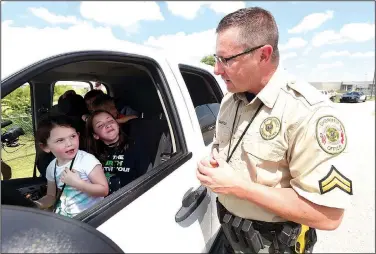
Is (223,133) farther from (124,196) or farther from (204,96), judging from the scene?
(204,96)

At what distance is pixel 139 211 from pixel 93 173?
69cm

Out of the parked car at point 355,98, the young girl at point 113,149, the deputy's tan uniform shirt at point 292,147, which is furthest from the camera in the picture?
the parked car at point 355,98

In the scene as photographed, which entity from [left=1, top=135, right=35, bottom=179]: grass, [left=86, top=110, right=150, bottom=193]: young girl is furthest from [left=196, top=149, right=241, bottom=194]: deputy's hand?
[left=1, top=135, right=35, bottom=179]: grass

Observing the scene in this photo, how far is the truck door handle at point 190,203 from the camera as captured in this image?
1.41 meters

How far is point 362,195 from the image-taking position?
4.09m

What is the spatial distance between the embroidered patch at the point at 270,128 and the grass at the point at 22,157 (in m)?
1.62

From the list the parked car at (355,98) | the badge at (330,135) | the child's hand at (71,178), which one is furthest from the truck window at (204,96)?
the parked car at (355,98)

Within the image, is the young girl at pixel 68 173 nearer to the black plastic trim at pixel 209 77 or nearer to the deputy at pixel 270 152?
the deputy at pixel 270 152

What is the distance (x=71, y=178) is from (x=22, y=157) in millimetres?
760

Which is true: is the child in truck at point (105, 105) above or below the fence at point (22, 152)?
above

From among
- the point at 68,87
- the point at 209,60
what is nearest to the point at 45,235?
the point at 209,60

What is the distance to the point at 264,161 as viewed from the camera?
1310 mm

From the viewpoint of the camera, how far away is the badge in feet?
3.82

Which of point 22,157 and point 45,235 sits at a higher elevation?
point 45,235
